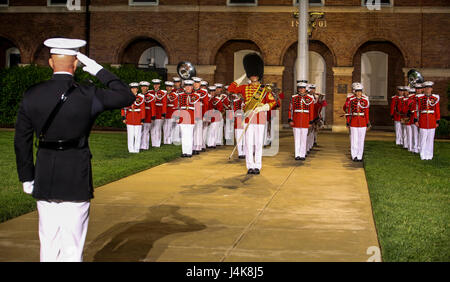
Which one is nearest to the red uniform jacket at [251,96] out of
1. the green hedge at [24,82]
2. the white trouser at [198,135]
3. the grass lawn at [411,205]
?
the grass lawn at [411,205]

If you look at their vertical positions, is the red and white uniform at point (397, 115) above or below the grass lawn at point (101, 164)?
above

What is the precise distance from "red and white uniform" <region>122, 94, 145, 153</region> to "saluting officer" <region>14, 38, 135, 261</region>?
13.6 m

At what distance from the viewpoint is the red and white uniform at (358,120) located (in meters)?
17.5

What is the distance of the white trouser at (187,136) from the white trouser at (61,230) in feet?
41.6

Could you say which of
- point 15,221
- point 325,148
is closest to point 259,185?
point 15,221

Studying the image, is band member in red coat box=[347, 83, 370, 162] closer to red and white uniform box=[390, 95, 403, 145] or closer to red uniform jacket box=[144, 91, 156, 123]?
red uniform jacket box=[144, 91, 156, 123]

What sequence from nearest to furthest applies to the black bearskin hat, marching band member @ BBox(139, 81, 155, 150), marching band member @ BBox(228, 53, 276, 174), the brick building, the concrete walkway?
the concrete walkway
marching band member @ BBox(228, 53, 276, 174)
the black bearskin hat
marching band member @ BBox(139, 81, 155, 150)
the brick building

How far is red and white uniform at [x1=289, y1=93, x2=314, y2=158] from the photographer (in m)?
17.8

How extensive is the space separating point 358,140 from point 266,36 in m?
16.5

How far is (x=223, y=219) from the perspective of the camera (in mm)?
9000

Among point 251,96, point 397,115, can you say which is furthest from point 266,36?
point 251,96

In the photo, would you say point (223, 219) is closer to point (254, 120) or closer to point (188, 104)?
point (254, 120)

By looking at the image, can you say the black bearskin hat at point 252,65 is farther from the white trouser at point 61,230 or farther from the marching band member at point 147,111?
the white trouser at point 61,230

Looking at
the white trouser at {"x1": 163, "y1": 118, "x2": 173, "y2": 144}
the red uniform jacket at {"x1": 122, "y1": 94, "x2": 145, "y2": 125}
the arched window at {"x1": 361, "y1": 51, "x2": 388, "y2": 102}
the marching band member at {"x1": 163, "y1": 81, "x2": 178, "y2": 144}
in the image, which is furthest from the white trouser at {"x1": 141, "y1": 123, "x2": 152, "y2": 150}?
the arched window at {"x1": 361, "y1": 51, "x2": 388, "y2": 102}
